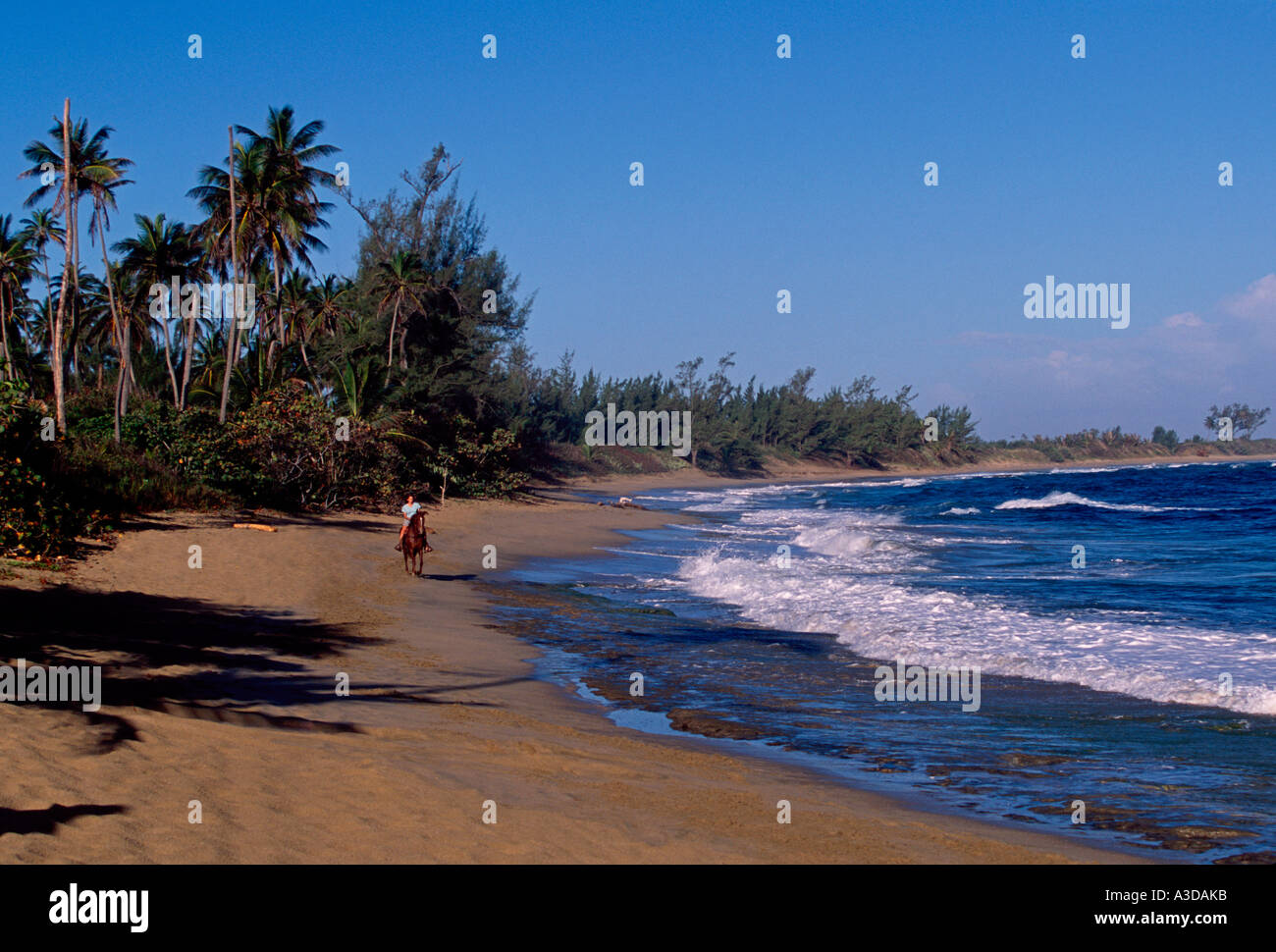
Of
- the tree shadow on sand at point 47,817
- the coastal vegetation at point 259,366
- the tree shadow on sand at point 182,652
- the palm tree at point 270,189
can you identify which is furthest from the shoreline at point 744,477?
the tree shadow on sand at point 47,817

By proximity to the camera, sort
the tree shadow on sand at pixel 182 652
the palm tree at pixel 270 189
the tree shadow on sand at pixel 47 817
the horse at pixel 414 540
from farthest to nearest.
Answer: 1. the palm tree at pixel 270 189
2. the horse at pixel 414 540
3. the tree shadow on sand at pixel 182 652
4. the tree shadow on sand at pixel 47 817

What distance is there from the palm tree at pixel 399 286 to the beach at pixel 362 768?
83.2ft

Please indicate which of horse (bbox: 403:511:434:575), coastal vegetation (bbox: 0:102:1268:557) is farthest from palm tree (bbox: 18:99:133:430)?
horse (bbox: 403:511:434:575)

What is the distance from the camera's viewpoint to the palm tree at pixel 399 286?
36375 mm

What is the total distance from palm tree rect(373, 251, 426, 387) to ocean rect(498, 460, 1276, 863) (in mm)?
15363

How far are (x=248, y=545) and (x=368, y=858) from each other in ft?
47.2

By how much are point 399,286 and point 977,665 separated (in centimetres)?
2965

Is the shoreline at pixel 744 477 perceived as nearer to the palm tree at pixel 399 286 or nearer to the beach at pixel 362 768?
the palm tree at pixel 399 286

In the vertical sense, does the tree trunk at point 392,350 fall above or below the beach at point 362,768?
above

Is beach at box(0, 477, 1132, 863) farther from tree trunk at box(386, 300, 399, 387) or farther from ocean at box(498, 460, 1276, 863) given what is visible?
tree trunk at box(386, 300, 399, 387)

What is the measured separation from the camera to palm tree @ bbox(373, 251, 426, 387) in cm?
3638

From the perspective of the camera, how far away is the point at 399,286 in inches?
1436
